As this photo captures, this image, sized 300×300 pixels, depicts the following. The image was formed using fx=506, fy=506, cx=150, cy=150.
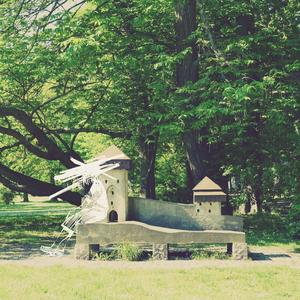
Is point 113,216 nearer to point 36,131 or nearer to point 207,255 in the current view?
point 207,255

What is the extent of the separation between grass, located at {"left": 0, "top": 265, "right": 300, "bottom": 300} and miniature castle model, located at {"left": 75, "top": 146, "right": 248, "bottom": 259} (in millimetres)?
1375

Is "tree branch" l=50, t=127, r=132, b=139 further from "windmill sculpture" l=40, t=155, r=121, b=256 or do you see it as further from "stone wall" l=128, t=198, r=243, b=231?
"stone wall" l=128, t=198, r=243, b=231

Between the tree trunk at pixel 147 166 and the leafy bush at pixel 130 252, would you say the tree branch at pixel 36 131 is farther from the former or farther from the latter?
the leafy bush at pixel 130 252

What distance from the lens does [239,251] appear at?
40.2 feet

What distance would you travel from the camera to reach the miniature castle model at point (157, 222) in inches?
481

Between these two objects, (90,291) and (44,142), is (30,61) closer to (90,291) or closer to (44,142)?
(44,142)

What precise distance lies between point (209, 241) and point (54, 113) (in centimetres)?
1156

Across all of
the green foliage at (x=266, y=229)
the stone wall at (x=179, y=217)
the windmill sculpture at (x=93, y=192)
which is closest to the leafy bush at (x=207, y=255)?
the stone wall at (x=179, y=217)

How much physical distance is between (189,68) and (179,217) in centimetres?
667

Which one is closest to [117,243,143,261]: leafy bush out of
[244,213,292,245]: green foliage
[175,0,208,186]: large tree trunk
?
[244,213,292,245]: green foliage

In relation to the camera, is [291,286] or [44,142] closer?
[291,286]

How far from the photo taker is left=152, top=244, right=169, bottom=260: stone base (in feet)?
40.0

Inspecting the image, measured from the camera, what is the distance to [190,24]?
1769 cm

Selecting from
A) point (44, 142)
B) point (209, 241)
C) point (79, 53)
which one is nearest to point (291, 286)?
point (209, 241)
